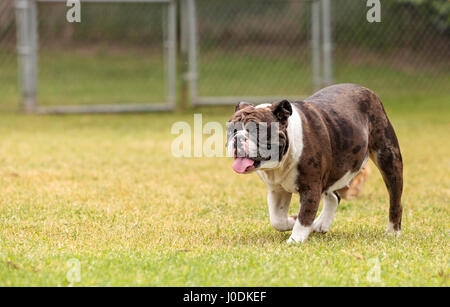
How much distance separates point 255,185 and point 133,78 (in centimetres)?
1197

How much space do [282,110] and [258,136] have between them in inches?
10.7

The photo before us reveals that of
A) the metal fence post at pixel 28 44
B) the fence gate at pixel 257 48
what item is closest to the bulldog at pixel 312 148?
the fence gate at pixel 257 48

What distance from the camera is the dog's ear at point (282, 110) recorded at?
545 cm

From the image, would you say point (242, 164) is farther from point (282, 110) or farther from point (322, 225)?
point (322, 225)

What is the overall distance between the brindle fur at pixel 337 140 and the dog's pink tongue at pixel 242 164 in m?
0.29

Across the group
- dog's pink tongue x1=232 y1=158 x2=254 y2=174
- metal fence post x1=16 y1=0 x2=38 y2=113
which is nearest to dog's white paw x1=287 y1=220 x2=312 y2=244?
dog's pink tongue x1=232 y1=158 x2=254 y2=174

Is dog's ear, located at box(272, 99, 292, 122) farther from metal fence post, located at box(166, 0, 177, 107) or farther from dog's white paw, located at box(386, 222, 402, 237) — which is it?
metal fence post, located at box(166, 0, 177, 107)

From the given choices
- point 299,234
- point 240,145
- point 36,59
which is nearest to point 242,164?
point 240,145

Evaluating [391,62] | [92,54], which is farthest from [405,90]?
[92,54]

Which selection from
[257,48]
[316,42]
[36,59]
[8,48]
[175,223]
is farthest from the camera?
[8,48]

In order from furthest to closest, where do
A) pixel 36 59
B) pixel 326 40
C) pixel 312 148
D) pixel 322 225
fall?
1. pixel 326 40
2. pixel 36 59
3. pixel 322 225
4. pixel 312 148

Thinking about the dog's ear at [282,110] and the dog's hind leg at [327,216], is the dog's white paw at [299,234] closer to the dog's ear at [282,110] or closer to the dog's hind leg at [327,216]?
the dog's hind leg at [327,216]

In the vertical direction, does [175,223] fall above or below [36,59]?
below

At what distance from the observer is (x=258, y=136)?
5.35m
